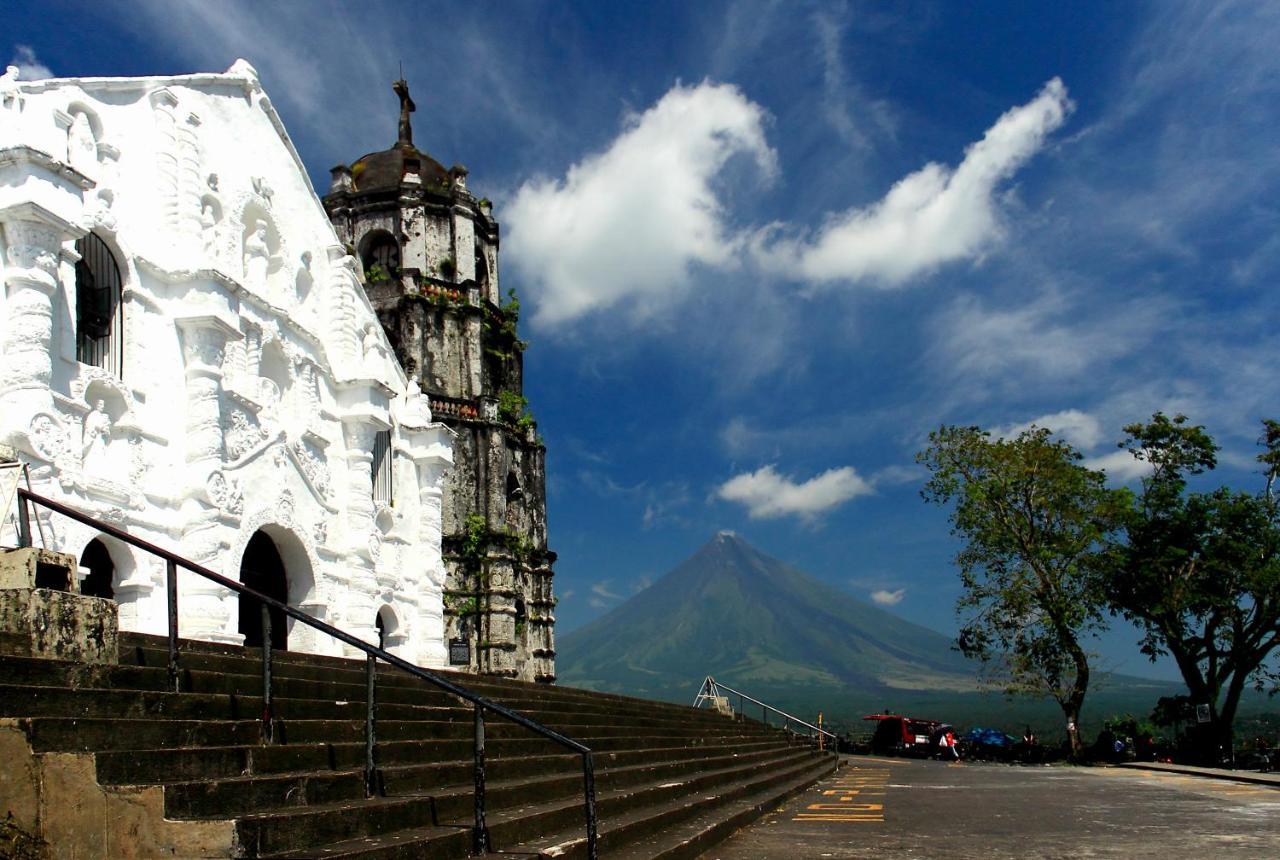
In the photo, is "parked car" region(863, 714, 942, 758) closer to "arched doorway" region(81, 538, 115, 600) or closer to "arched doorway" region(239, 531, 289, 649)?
"arched doorway" region(239, 531, 289, 649)

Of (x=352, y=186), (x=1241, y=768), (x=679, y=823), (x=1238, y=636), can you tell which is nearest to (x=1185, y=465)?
(x=1238, y=636)

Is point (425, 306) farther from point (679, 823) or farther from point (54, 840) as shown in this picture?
point (54, 840)

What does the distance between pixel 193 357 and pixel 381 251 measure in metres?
23.6

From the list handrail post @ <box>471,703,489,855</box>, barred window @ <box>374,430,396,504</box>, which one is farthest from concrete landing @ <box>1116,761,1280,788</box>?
barred window @ <box>374,430,396,504</box>

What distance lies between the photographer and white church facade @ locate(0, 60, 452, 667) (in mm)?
11977

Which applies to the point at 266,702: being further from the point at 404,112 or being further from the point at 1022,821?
the point at 404,112

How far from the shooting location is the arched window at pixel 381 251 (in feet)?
121

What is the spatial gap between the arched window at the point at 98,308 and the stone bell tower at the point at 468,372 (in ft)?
63.8

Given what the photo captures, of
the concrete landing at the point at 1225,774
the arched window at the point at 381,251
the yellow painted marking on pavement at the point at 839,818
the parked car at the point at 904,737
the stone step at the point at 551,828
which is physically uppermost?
the arched window at the point at 381,251

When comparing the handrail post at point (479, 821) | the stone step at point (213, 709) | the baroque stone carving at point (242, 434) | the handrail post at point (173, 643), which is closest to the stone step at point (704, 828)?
the handrail post at point (479, 821)

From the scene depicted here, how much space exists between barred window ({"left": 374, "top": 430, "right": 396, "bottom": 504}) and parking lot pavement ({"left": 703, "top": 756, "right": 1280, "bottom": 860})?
9.86m

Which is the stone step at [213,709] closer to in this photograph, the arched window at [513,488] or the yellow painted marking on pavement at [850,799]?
Answer: the yellow painted marking on pavement at [850,799]

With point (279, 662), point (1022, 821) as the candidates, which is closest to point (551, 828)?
point (279, 662)

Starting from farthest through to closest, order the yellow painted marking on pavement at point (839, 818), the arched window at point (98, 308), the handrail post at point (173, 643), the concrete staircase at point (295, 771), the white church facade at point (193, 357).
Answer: the arched window at point (98, 308)
the yellow painted marking on pavement at point (839, 818)
the white church facade at point (193, 357)
the handrail post at point (173, 643)
the concrete staircase at point (295, 771)
